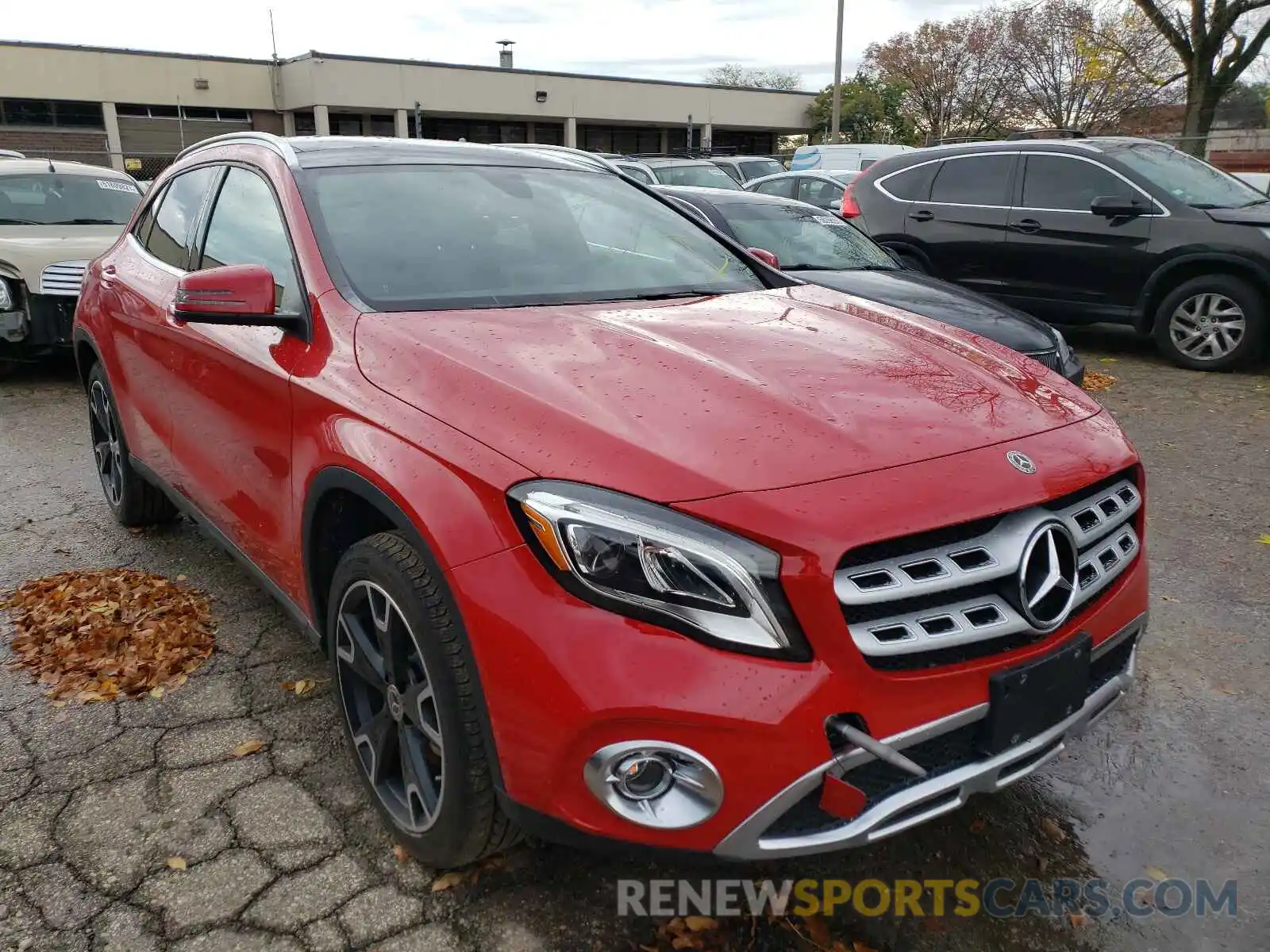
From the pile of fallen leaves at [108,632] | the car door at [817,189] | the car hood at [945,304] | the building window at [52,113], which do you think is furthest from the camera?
the building window at [52,113]

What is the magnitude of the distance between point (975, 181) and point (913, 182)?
583mm

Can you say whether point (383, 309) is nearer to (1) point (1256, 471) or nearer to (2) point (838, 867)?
(2) point (838, 867)

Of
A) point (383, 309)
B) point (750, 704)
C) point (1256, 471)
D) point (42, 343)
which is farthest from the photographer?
point (42, 343)

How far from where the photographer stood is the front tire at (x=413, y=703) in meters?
1.96

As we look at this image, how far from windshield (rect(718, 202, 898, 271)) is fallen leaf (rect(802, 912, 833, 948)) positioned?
517cm

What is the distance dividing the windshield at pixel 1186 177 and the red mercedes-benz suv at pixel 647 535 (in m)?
6.26

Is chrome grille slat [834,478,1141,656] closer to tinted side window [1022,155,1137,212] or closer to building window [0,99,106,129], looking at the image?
tinted side window [1022,155,1137,212]

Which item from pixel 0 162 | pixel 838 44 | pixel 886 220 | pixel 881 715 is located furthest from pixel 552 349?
pixel 838 44

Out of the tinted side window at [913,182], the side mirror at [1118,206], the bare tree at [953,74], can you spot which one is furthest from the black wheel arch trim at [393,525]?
the bare tree at [953,74]

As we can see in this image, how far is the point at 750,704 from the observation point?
1706 millimetres

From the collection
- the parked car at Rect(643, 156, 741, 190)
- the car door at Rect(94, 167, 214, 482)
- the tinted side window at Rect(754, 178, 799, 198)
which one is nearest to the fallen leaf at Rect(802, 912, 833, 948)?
the car door at Rect(94, 167, 214, 482)

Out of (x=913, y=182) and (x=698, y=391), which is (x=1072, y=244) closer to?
(x=913, y=182)

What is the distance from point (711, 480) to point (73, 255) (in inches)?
279

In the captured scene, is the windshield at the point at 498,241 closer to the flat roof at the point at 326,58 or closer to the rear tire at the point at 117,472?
the rear tire at the point at 117,472
